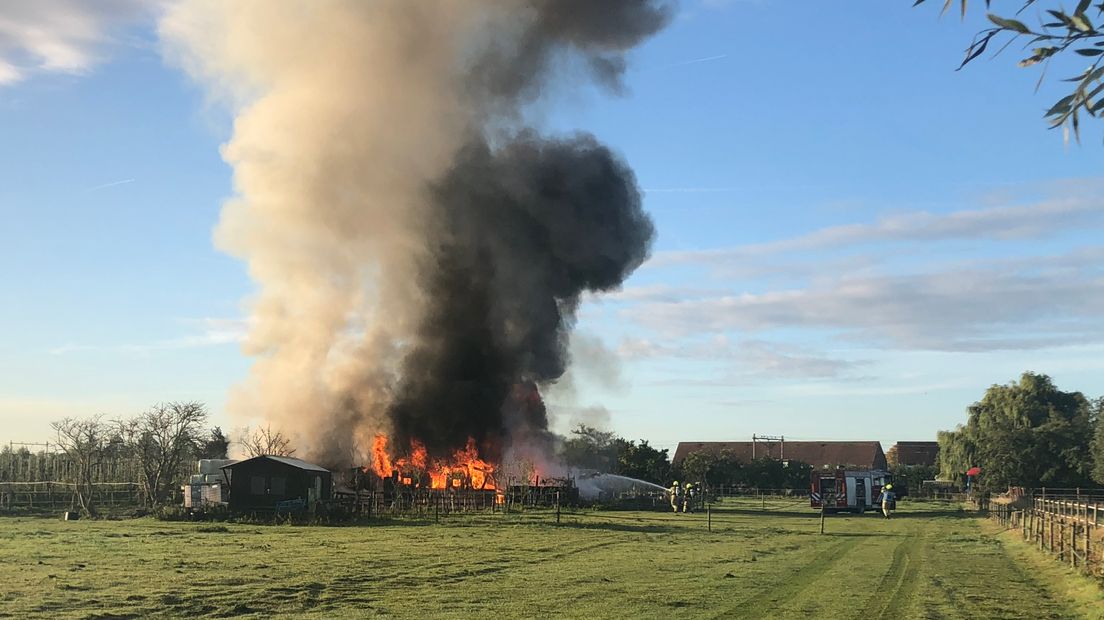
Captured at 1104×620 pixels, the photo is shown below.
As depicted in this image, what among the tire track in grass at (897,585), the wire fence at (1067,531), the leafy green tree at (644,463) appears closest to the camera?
the tire track in grass at (897,585)

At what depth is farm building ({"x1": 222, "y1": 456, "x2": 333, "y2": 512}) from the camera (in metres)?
51.2

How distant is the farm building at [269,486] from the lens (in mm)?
51219

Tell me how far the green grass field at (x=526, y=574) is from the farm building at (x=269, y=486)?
345 inches

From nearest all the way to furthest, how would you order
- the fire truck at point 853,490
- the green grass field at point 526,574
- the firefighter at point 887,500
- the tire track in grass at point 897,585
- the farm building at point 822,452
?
the green grass field at point 526,574
the tire track in grass at point 897,585
the firefighter at point 887,500
the fire truck at point 853,490
the farm building at point 822,452

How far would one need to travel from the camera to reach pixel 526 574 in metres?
24.1

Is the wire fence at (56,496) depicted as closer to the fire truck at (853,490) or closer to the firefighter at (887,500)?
the fire truck at (853,490)

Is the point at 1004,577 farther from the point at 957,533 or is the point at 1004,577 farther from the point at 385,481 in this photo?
the point at 385,481

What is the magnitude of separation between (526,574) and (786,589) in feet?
20.5

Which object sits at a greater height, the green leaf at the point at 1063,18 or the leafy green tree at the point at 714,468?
the green leaf at the point at 1063,18

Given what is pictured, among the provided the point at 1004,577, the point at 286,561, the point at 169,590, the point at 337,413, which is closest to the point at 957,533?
the point at 1004,577

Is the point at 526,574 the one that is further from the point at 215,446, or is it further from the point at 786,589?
the point at 215,446

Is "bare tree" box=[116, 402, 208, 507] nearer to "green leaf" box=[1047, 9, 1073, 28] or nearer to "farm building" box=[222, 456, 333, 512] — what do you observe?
"farm building" box=[222, 456, 333, 512]

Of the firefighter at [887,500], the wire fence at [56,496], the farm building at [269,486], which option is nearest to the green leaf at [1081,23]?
the farm building at [269,486]

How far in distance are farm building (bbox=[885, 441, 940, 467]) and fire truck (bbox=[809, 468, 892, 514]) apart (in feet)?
353
